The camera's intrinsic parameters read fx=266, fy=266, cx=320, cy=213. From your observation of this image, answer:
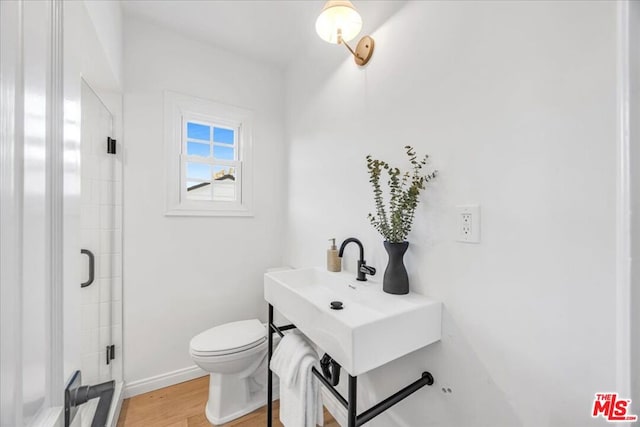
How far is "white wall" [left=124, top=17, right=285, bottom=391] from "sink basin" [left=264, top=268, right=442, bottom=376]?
1057 millimetres

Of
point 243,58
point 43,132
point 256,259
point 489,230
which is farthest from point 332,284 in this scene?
point 243,58

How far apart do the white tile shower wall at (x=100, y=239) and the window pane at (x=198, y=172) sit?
1.50ft

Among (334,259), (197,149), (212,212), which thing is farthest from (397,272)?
(197,149)

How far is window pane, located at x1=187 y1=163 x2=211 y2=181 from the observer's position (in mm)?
2148

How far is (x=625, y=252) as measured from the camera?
0.67 meters

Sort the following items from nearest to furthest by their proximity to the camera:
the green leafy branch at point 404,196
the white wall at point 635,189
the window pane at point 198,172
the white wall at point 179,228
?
the white wall at point 635,189, the green leafy branch at point 404,196, the white wall at point 179,228, the window pane at point 198,172

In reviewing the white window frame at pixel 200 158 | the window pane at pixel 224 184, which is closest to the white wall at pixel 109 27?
the white window frame at pixel 200 158

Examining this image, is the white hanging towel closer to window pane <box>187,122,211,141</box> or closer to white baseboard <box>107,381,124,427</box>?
white baseboard <box>107,381,124,427</box>

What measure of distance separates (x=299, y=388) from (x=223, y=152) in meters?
1.88

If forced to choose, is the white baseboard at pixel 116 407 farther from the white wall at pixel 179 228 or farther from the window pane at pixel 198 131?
the window pane at pixel 198 131

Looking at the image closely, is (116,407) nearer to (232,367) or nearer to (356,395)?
(232,367)

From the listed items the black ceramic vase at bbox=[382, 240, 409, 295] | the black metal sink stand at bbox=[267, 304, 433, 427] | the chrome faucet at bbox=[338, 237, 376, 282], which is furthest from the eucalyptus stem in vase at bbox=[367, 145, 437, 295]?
the black metal sink stand at bbox=[267, 304, 433, 427]

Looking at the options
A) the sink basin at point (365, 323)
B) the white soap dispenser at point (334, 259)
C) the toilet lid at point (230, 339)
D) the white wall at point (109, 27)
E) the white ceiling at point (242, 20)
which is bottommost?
the toilet lid at point (230, 339)

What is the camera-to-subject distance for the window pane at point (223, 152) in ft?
7.48
